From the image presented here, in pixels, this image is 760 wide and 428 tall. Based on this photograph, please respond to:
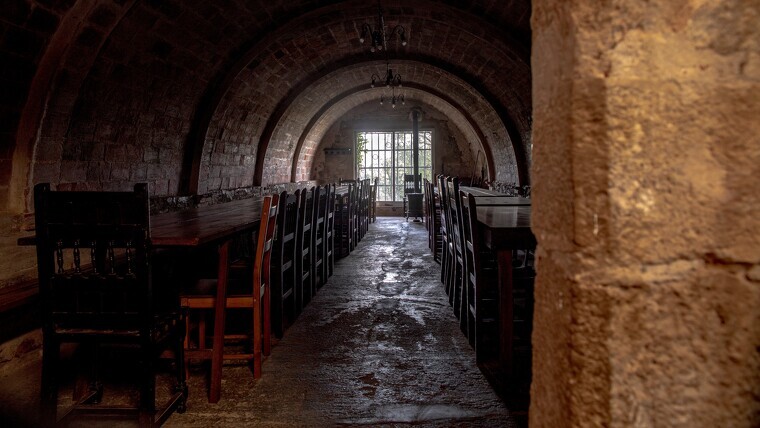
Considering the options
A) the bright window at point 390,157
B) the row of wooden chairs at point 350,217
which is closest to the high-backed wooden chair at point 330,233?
the row of wooden chairs at point 350,217

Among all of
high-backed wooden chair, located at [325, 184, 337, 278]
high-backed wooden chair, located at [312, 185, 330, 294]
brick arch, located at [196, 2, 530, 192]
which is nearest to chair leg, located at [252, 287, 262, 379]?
high-backed wooden chair, located at [312, 185, 330, 294]

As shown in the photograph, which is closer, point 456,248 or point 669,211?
point 669,211

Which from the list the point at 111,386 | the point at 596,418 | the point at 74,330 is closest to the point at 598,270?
the point at 596,418

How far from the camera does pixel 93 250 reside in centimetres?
175

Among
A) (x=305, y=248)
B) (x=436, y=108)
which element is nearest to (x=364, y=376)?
(x=305, y=248)

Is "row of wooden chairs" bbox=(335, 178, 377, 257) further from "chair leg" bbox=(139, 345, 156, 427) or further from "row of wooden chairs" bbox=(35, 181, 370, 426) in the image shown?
"chair leg" bbox=(139, 345, 156, 427)

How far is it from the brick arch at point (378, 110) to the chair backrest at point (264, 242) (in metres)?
6.98

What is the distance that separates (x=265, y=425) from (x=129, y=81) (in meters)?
3.44

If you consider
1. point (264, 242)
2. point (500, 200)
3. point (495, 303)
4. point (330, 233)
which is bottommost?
point (495, 303)

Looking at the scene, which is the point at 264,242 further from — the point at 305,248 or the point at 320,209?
the point at 320,209

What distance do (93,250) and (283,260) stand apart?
4.80ft

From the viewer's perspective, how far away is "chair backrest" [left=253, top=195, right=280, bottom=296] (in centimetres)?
236

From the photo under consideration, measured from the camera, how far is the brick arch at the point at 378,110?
900 centimetres

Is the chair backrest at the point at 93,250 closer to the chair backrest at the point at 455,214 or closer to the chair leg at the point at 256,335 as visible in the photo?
the chair leg at the point at 256,335
